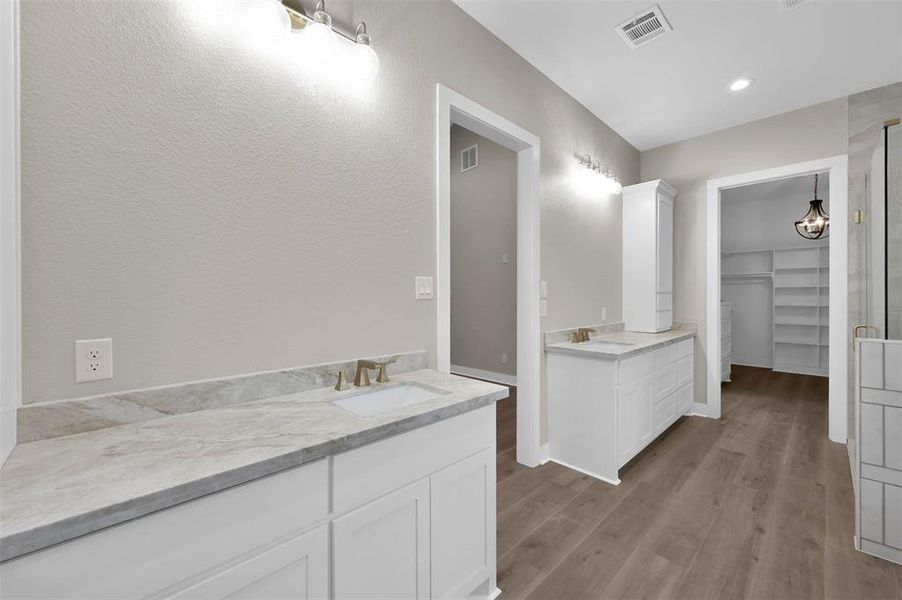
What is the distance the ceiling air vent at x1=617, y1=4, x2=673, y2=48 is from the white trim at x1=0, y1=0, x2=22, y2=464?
2.65 metres

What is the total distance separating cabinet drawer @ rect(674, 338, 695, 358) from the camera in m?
3.38

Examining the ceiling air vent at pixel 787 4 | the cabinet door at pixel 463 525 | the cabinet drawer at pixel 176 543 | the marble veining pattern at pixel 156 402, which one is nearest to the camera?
the cabinet drawer at pixel 176 543

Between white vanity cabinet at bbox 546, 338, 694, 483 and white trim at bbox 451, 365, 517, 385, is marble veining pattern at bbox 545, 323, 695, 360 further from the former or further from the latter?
white trim at bbox 451, 365, 517, 385

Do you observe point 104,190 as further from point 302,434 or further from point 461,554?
point 461,554

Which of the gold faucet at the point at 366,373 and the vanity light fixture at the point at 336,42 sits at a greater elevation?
the vanity light fixture at the point at 336,42

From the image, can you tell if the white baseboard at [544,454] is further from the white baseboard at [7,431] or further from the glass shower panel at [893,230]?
the white baseboard at [7,431]

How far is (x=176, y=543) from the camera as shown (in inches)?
29.8

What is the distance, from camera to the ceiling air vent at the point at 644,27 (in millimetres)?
2135

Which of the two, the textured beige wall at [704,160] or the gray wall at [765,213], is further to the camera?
the gray wall at [765,213]

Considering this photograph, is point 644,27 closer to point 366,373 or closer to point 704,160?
point 704,160

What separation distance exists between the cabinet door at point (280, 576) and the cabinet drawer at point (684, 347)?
3.35m

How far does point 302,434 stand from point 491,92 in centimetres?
218

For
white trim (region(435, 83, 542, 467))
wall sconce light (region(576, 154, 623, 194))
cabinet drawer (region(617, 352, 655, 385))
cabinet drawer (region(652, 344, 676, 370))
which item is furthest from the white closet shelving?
white trim (region(435, 83, 542, 467))

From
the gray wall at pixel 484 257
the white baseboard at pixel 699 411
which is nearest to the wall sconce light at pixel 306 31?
the gray wall at pixel 484 257
